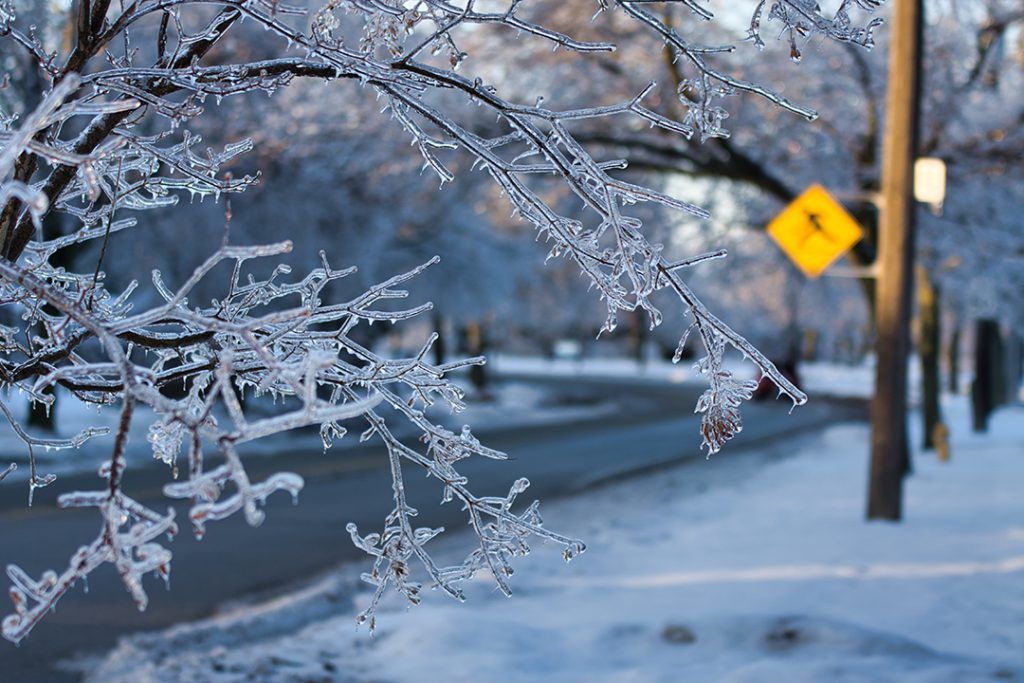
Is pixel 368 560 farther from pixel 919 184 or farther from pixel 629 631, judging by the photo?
pixel 919 184

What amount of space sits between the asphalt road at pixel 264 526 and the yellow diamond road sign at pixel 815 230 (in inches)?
145

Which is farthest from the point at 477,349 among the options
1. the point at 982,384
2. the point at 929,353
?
the point at 929,353

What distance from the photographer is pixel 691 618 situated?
6020mm

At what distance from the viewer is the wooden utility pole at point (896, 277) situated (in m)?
9.48

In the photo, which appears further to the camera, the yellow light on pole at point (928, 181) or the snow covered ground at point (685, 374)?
the snow covered ground at point (685, 374)

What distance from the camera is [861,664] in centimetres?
507

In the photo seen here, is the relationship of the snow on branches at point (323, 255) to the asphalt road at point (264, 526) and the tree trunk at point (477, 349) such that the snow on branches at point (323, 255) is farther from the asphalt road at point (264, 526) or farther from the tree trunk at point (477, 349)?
the tree trunk at point (477, 349)

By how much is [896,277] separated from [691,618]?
15.3ft

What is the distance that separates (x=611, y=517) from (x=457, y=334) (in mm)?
50658

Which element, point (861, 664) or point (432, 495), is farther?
point (432, 495)

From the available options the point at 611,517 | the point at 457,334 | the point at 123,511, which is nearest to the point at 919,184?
the point at 611,517

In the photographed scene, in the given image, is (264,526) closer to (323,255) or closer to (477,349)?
(323,255)

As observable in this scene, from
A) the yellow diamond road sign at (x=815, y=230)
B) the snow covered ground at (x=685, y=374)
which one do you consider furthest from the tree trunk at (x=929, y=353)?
Result: the snow covered ground at (x=685, y=374)

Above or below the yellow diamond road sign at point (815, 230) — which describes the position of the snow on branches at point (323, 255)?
below
